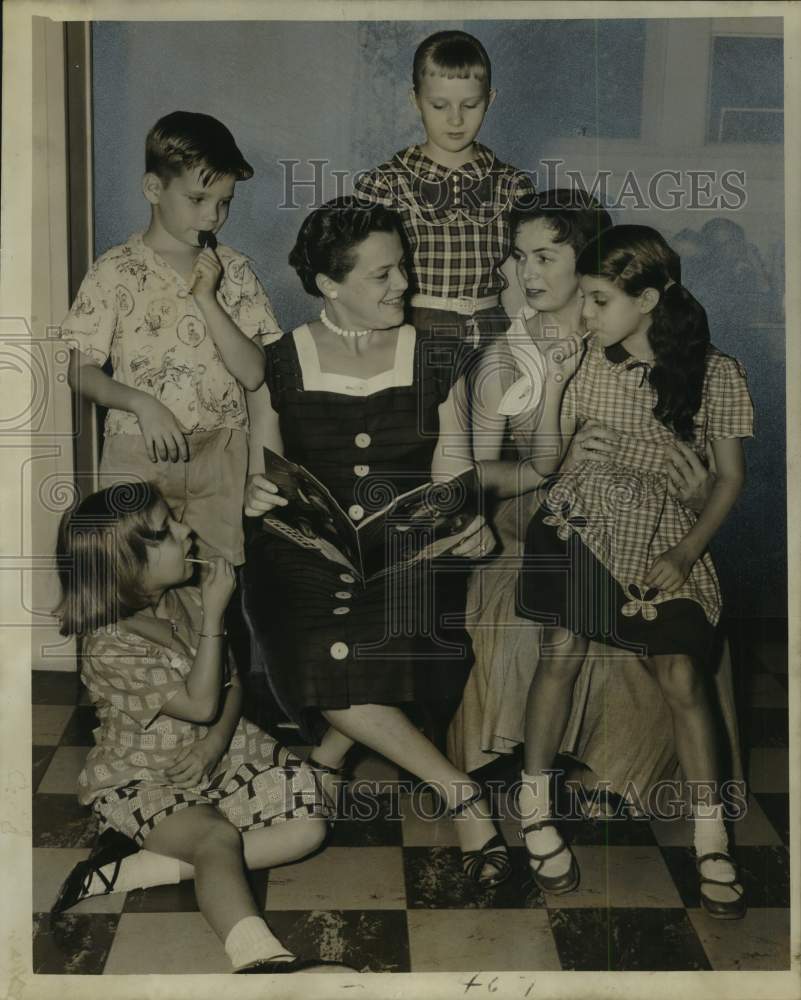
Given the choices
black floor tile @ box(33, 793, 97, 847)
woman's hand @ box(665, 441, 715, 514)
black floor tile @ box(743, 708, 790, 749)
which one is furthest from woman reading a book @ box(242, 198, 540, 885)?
black floor tile @ box(743, 708, 790, 749)

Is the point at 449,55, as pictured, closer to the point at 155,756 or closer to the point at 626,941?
the point at 155,756

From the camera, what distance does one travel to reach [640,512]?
3426 mm

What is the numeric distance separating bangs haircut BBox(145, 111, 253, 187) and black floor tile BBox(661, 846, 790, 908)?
1858mm

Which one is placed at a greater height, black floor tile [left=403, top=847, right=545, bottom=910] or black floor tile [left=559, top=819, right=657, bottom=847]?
black floor tile [left=559, top=819, right=657, bottom=847]

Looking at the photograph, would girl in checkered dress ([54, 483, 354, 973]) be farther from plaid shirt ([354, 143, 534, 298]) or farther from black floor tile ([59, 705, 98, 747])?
plaid shirt ([354, 143, 534, 298])

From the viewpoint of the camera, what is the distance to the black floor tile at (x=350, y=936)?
11.0 ft

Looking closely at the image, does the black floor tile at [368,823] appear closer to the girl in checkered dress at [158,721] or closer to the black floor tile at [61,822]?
the girl in checkered dress at [158,721]

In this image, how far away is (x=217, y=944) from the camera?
11.0 ft

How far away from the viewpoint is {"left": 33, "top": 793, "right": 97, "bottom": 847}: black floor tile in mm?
3441

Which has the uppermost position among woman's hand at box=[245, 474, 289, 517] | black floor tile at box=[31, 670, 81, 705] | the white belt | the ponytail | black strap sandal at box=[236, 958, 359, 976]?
the white belt

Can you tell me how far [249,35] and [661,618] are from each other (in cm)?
162

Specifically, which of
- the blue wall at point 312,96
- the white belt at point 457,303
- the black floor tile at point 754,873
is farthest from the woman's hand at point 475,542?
the black floor tile at point 754,873

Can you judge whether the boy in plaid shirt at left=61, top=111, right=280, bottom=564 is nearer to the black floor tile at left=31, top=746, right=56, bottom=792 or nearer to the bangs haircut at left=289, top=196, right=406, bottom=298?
the bangs haircut at left=289, top=196, right=406, bottom=298

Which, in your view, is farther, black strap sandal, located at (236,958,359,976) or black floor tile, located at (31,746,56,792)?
black floor tile, located at (31,746,56,792)
